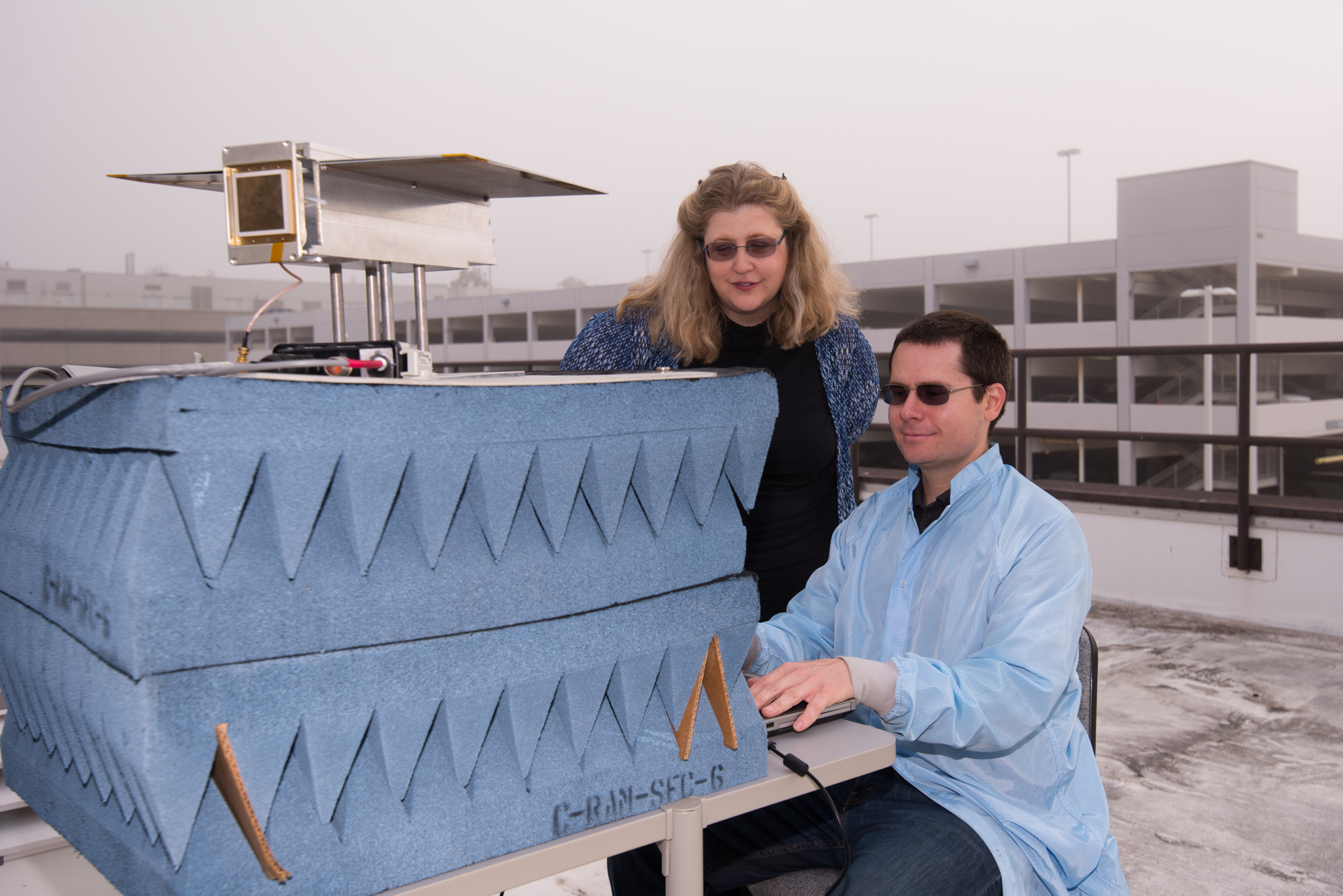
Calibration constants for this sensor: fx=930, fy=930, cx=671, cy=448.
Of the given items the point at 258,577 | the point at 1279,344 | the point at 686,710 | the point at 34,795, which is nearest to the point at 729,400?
the point at 686,710

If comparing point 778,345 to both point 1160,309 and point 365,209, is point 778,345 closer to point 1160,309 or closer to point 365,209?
point 365,209

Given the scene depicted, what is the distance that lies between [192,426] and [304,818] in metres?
0.31

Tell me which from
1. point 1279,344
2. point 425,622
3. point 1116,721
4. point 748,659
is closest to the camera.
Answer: point 425,622

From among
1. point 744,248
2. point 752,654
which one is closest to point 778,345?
point 744,248

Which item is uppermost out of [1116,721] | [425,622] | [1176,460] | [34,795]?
[425,622]

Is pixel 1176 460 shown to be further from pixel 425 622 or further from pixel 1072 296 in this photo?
pixel 425 622

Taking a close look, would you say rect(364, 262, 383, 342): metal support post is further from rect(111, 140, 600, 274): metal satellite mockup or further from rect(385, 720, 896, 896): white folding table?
rect(385, 720, 896, 896): white folding table

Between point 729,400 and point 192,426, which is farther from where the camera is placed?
point 729,400

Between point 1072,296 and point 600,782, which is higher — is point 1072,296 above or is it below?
above

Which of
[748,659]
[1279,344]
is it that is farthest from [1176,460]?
[748,659]

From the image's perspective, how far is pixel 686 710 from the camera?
90 centimetres

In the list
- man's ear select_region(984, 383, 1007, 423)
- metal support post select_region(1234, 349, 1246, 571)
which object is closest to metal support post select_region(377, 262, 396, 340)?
man's ear select_region(984, 383, 1007, 423)

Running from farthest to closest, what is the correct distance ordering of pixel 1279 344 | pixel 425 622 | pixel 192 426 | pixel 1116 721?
pixel 1279 344 → pixel 1116 721 → pixel 425 622 → pixel 192 426

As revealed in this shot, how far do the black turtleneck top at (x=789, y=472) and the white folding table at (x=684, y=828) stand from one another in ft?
1.97
